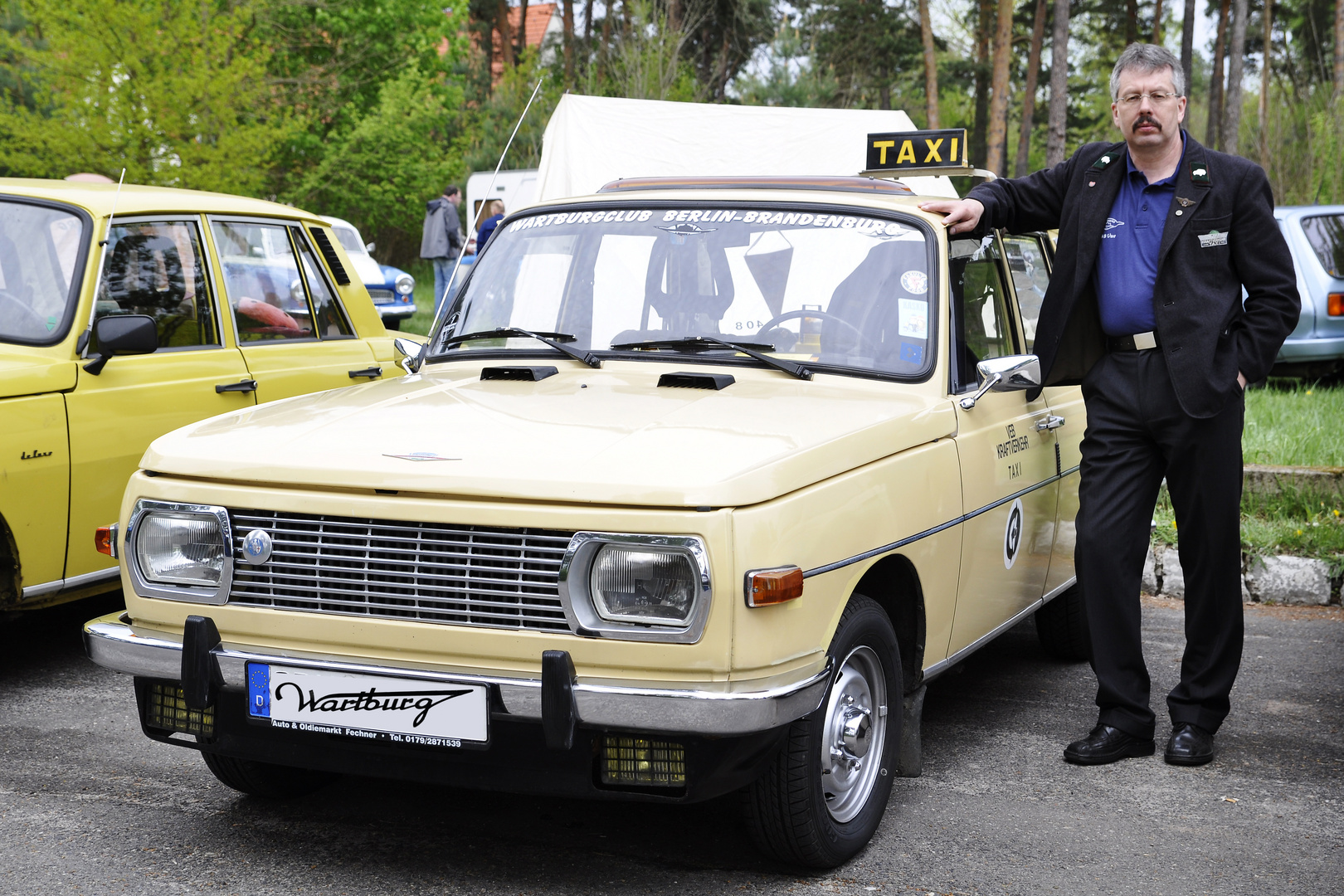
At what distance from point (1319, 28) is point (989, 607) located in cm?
4213

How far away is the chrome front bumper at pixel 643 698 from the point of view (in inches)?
115

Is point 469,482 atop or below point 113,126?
below

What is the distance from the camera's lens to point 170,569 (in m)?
3.37

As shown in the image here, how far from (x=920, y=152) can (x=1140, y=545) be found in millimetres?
1963

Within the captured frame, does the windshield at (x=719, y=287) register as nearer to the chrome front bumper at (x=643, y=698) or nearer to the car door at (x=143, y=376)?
the chrome front bumper at (x=643, y=698)

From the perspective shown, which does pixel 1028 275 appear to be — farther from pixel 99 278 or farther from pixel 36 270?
pixel 36 270

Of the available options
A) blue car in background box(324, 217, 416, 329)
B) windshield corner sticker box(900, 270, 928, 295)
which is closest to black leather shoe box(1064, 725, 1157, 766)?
windshield corner sticker box(900, 270, 928, 295)

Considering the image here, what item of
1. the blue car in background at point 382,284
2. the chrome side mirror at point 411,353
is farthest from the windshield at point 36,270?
the blue car in background at point 382,284

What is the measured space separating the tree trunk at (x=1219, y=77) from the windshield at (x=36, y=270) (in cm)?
3884

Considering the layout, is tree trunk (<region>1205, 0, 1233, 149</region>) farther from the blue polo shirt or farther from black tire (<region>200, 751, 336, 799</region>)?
black tire (<region>200, 751, 336, 799</region>)

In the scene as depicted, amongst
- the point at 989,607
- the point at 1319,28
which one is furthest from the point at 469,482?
the point at 1319,28

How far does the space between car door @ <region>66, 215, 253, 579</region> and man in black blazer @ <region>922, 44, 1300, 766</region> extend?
3180mm

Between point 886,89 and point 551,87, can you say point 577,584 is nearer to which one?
point 551,87

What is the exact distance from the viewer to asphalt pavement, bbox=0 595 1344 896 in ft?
11.3
